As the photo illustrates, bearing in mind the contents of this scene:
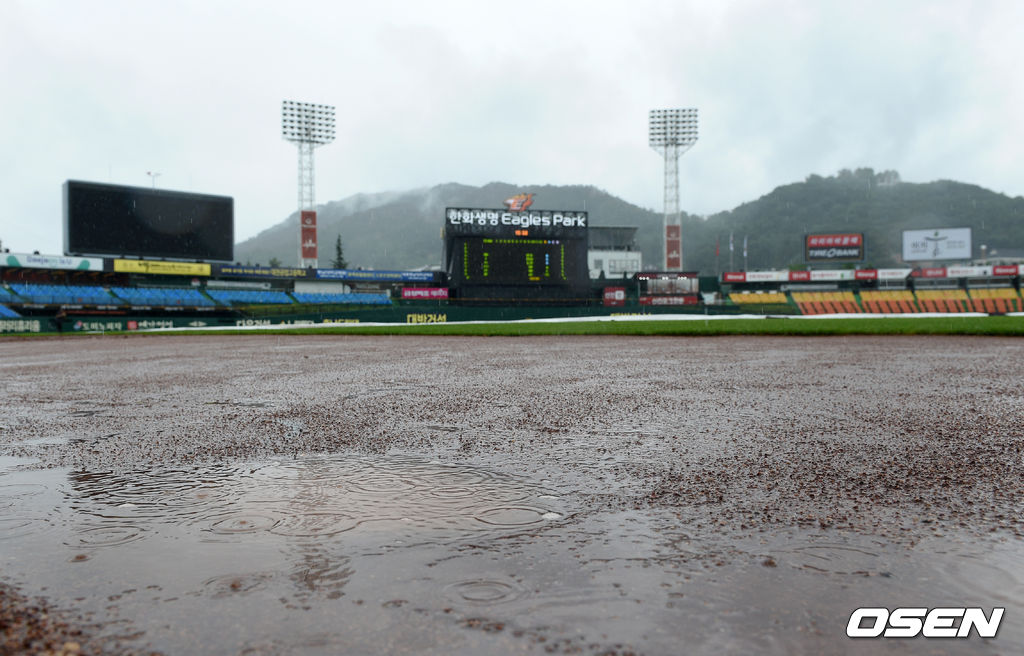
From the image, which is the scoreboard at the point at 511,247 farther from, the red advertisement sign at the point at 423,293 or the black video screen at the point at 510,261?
the red advertisement sign at the point at 423,293

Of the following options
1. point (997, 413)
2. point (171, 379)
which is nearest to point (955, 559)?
point (997, 413)

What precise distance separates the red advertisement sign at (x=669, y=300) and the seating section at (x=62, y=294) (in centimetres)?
3851

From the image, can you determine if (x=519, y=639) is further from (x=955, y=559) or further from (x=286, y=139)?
(x=286, y=139)

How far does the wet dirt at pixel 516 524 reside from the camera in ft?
5.87

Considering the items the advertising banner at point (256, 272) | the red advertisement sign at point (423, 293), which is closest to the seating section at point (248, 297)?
the advertising banner at point (256, 272)

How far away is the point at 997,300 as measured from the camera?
177 feet

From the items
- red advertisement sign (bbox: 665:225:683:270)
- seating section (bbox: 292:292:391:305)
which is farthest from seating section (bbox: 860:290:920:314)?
seating section (bbox: 292:292:391:305)

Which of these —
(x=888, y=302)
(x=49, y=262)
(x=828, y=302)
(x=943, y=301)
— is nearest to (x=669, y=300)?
(x=828, y=302)

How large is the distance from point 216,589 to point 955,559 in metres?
2.61

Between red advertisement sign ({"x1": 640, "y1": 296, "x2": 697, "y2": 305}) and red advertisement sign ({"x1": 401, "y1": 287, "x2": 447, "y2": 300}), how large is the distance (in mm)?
16281

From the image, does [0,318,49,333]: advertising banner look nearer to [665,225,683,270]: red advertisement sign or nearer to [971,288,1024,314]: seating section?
[665,225,683,270]: red advertisement sign

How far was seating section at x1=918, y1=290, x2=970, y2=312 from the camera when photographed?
52.6m

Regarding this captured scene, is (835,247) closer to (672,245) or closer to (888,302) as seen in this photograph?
(888,302)

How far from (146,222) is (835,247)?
62.7 m
